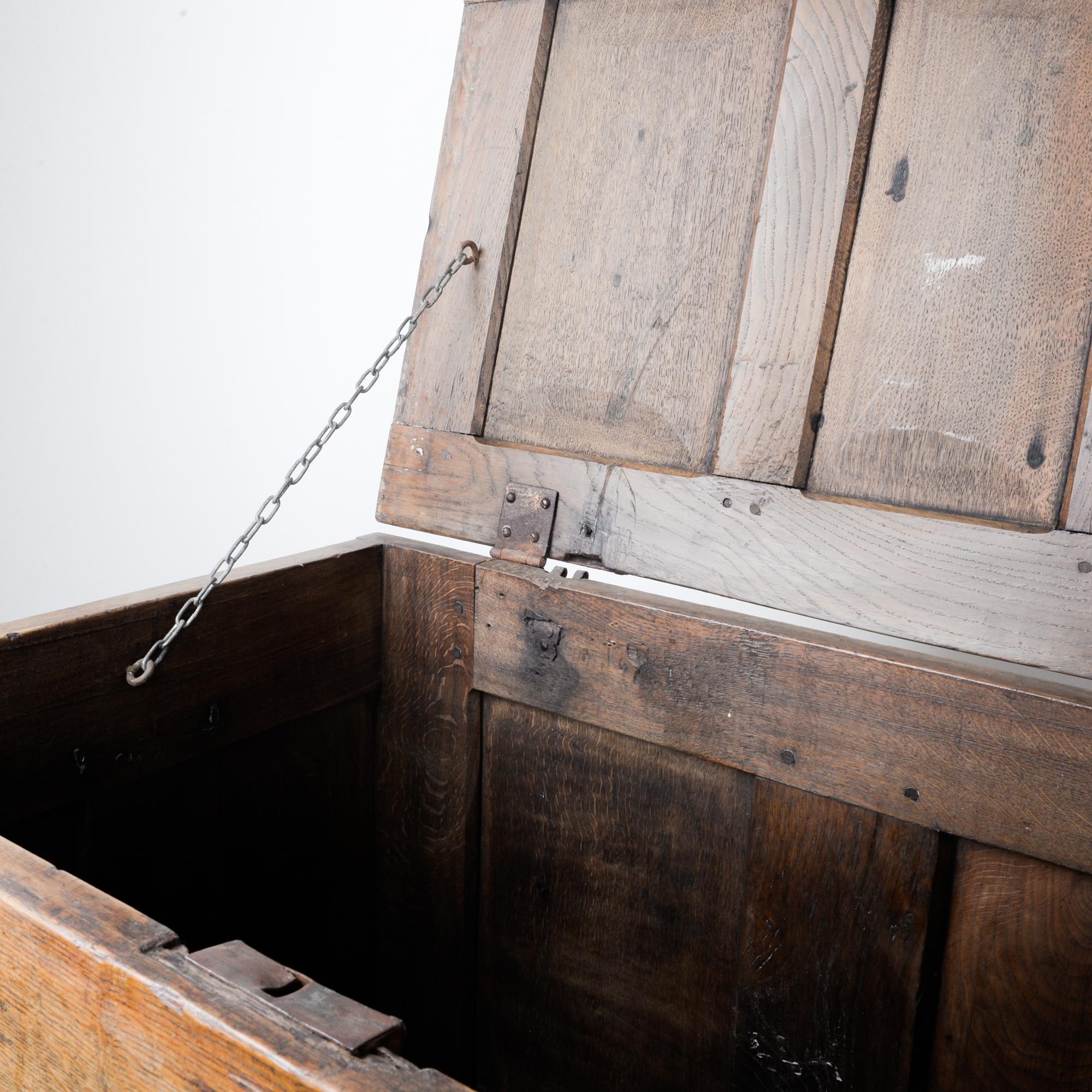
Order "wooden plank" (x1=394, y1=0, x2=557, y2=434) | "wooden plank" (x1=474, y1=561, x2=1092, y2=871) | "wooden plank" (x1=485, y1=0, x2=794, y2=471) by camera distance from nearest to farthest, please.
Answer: "wooden plank" (x1=474, y1=561, x2=1092, y2=871), "wooden plank" (x1=485, y1=0, x2=794, y2=471), "wooden plank" (x1=394, y1=0, x2=557, y2=434)

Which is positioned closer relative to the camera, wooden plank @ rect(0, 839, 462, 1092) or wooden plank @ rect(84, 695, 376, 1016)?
wooden plank @ rect(0, 839, 462, 1092)

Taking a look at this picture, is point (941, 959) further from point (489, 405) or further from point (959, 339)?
point (489, 405)

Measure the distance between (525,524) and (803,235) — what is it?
0.46 m

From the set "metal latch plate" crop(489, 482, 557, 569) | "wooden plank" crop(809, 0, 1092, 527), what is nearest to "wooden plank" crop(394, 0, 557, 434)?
"metal latch plate" crop(489, 482, 557, 569)

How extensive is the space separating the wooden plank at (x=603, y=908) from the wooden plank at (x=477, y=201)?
1.37ft

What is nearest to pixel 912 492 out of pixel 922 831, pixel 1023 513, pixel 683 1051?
pixel 1023 513

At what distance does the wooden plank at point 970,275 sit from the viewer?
1067 millimetres

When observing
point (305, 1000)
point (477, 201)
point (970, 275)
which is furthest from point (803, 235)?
point (305, 1000)

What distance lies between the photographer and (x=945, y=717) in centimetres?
106

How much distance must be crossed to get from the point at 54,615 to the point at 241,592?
22 centimetres

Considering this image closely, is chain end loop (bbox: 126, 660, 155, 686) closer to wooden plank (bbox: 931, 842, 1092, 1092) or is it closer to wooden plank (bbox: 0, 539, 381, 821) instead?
wooden plank (bbox: 0, 539, 381, 821)

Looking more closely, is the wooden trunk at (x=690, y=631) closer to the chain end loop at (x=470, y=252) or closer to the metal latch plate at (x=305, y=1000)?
the chain end loop at (x=470, y=252)

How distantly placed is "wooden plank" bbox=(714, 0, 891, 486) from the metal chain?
1.29ft

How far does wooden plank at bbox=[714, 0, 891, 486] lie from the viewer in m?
1.17
